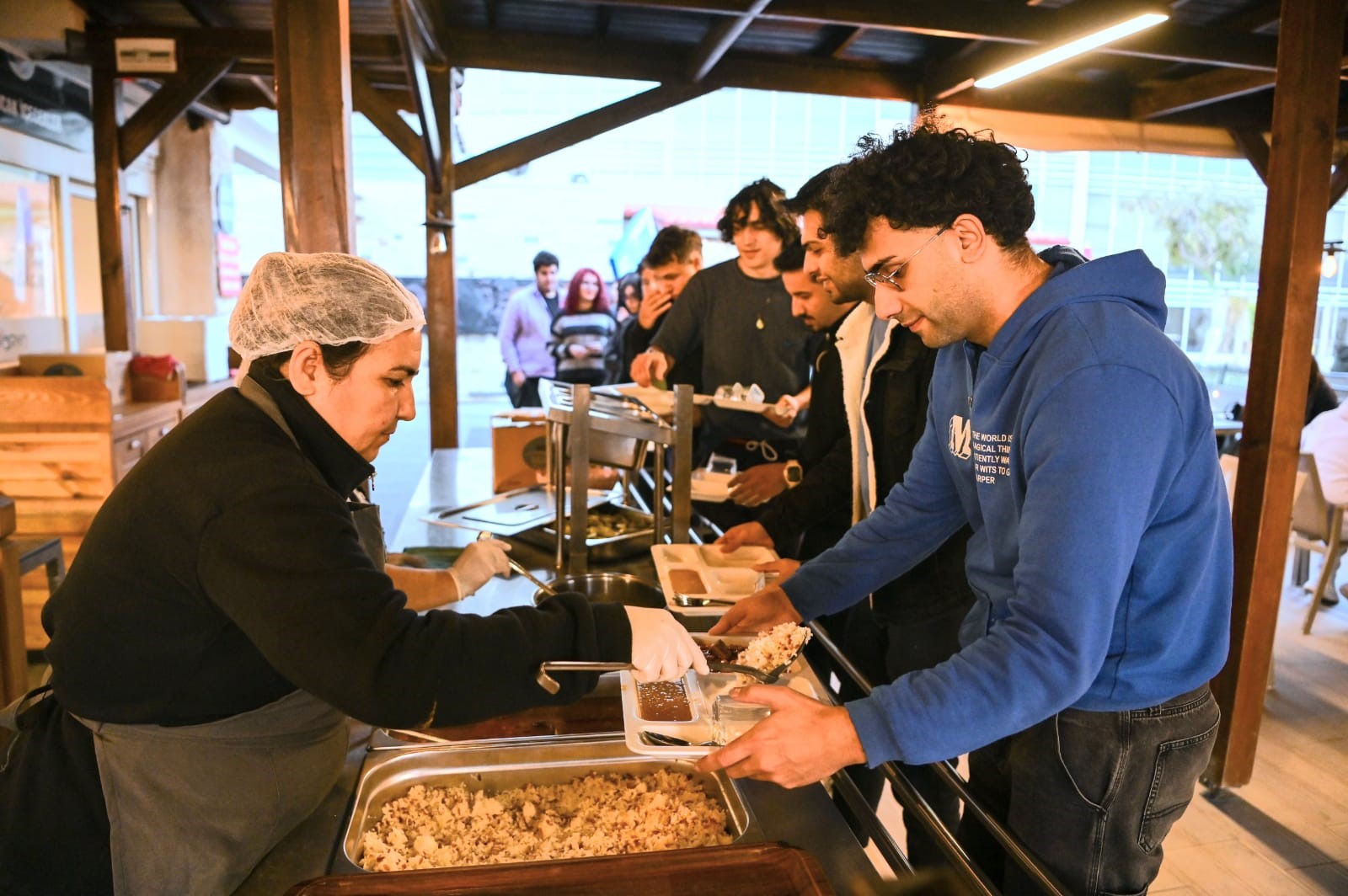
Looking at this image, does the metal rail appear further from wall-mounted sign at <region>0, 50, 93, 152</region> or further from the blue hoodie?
wall-mounted sign at <region>0, 50, 93, 152</region>

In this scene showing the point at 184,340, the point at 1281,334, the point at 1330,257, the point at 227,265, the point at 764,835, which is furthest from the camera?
the point at 227,265

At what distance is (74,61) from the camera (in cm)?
586

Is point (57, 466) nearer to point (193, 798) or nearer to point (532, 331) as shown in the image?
point (532, 331)

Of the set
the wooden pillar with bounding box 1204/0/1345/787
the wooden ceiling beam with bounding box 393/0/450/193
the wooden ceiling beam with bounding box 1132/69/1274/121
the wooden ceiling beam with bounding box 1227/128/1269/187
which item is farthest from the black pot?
the wooden ceiling beam with bounding box 1227/128/1269/187

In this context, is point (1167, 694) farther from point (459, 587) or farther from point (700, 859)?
point (459, 587)

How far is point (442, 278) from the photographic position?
6590mm

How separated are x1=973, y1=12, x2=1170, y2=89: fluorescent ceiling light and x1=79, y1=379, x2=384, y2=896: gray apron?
14.9 ft

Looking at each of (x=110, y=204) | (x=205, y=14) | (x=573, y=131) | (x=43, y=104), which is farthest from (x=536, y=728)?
(x=43, y=104)

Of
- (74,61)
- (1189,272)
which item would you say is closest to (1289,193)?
(74,61)

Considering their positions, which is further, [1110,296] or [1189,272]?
[1189,272]

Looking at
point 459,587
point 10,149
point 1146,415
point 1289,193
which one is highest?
point 10,149

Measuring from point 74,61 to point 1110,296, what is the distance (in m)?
6.69

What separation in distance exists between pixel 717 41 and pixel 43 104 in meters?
4.47

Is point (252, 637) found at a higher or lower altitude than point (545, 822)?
higher
